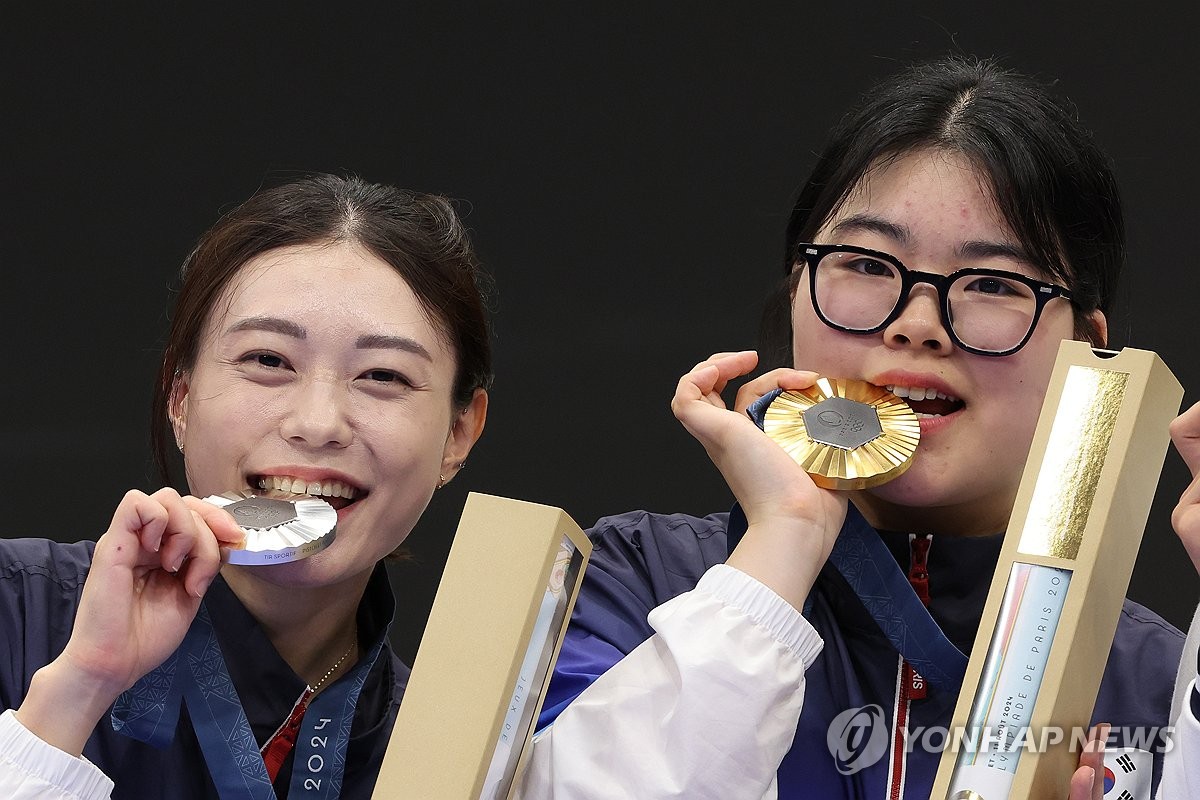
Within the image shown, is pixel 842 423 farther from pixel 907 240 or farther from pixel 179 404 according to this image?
pixel 179 404

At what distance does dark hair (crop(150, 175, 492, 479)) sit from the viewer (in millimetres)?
1638

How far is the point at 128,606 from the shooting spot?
1294mm

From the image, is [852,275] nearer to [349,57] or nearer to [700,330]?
[700,330]

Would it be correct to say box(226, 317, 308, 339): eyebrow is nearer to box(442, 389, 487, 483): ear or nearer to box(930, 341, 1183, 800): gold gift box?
box(442, 389, 487, 483): ear

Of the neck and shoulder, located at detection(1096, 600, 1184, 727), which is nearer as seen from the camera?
shoulder, located at detection(1096, 600, 1184, 727)

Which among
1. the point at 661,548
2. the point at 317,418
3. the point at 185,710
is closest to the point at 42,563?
the point at 185,710

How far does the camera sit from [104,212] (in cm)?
252

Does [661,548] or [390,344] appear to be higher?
[390,344]

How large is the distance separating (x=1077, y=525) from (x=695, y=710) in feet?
0.96

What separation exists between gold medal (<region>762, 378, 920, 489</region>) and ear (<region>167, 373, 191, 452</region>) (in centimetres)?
58

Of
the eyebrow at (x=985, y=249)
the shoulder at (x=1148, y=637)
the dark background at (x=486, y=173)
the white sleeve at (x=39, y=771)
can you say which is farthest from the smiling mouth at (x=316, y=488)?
the dark background at (x=486, y=173)

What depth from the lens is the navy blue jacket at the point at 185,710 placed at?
149 centimetres

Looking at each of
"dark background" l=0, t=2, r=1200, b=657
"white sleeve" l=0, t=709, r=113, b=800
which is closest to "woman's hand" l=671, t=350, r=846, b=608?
"white sleeve" l=0, t=709, r=113, b=800

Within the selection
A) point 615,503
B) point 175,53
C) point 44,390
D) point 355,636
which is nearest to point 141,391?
point 44,390
